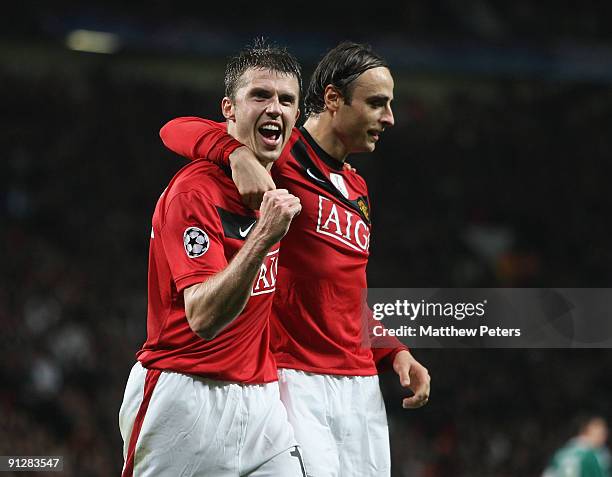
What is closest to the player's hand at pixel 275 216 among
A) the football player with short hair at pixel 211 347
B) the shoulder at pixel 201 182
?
the football player with short hair at pixel 211 347

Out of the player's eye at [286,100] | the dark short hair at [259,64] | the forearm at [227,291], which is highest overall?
the dark short hair at [259,64]

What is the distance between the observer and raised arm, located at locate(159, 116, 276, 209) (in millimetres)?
2711

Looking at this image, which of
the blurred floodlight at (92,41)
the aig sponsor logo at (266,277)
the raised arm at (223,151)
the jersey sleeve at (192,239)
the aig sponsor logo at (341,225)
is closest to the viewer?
the jersey sleeve at (192,239)

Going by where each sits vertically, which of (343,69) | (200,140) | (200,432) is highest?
(343,69)

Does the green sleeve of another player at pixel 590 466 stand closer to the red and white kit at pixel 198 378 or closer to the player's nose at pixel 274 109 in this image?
the red and white kit at pixel 198 378

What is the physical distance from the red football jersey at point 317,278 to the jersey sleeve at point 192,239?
25.3 inches

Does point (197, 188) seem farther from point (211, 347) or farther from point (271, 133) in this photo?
point (211, 347)

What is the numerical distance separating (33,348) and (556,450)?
17.7 feet

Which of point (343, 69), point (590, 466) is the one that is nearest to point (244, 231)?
point (343, 69)

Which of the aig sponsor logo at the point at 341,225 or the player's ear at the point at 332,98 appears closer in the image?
the aig sponsor logo at the point at 341,225

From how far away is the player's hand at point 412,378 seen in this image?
138 inches

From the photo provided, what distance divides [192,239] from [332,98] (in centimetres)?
125

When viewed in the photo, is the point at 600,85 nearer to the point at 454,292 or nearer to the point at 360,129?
the point at 454,292

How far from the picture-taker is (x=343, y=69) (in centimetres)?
370
